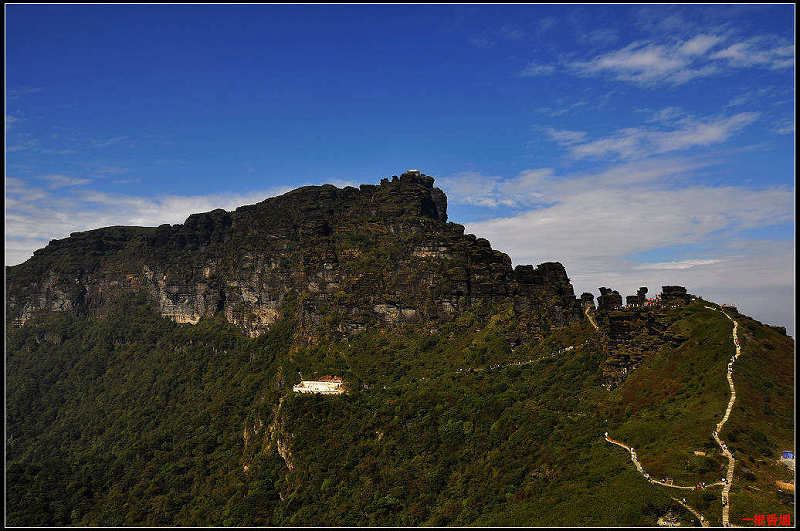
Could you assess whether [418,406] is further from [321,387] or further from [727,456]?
[727,456]

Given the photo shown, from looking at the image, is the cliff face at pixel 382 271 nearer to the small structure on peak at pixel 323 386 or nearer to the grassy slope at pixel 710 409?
the small structure on peak at pixel 323 386

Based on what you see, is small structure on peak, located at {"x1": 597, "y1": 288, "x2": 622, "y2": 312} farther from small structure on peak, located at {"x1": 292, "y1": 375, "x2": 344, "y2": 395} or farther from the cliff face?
small structure on peak, located at {"x1": 292, "y1": 375, "x2": 344, "y2": 395}

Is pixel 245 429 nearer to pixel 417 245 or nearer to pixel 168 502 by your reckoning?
pixel 168 502

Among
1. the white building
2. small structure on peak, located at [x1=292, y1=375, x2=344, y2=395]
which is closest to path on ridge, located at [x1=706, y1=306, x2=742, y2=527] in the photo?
small structure on peak, located at [x1=292, y1=375, x2=344, y2=395]

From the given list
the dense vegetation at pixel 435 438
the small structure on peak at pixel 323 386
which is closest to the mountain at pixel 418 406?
the dense vegetation at pixel 435 438

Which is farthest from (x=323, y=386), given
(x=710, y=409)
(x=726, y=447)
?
(x=726, y=447)

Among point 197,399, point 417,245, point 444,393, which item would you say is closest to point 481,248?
point 417,245
